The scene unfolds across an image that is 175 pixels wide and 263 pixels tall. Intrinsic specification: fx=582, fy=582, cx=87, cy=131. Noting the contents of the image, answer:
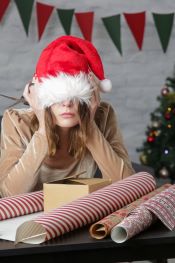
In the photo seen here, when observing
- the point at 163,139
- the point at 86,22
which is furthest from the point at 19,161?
the point at 86,22

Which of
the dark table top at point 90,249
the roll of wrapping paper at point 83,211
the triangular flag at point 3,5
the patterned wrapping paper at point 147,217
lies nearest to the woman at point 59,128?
the roll of wrapping paper at point 83,211

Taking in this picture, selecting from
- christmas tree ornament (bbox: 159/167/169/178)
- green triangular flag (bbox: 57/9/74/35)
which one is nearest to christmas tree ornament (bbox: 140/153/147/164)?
christmas tree ornament (bbox: 159/167/169/178)

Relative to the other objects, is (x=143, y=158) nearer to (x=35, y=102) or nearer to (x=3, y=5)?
(x=3, y=5)

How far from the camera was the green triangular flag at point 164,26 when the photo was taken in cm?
443

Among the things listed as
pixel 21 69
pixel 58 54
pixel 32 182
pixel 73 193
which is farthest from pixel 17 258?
pixel 21 69

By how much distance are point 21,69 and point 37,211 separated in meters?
2.94

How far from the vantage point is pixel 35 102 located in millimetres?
1763

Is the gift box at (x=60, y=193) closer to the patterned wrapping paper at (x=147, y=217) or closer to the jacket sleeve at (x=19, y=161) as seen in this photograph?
the patterned wrapping paper at (x=147, y=217)

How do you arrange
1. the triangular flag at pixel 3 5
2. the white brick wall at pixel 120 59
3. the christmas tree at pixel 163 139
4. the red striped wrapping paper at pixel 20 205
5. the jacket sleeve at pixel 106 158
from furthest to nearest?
1. the white brick wall at pixel 120 59
2. the triangular flag at pixel 3 5
3. the christmas tree at pixel 163 139
4. the jacket sleeve at pixel 106 158
5. the red striped wrapping paper at pixel 20 205

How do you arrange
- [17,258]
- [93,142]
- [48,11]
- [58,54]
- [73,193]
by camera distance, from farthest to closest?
1. [48,11]
2. [93,142]
3. [58,54]
4. [73,193]
5. [17,258]

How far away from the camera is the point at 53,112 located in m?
1.66

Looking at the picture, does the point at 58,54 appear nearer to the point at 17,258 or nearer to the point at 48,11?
the point at 17,258

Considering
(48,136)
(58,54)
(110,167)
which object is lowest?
(110,167)

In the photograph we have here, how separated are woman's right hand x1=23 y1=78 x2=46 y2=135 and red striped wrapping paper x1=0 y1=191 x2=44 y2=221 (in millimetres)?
325
